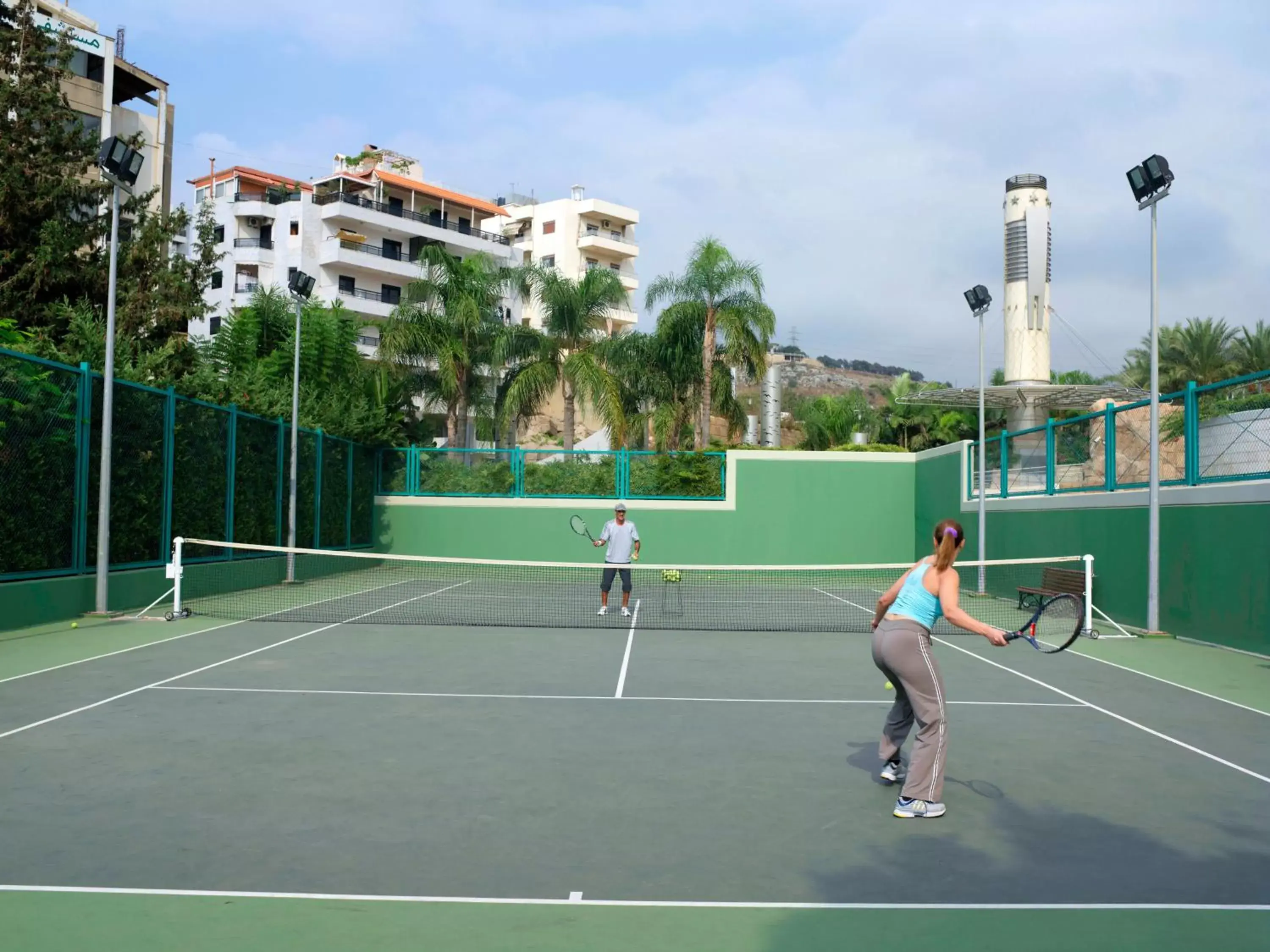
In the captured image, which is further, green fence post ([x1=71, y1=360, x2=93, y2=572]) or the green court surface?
green fence post ([x1=71, y1=360, x2=93, y2=572])

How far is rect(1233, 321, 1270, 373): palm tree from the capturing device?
129 feet

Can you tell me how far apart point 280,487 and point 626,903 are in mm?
17675

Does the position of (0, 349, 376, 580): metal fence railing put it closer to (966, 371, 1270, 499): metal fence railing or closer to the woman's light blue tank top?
the woman's light blue tank top

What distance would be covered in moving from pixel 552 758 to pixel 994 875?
9.26 ft

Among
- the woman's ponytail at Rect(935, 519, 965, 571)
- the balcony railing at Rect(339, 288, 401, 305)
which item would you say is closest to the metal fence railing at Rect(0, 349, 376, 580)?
the woman's ponytail at Rect(935, 519, 965, 571)

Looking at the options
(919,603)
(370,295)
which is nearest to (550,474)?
(919,603)

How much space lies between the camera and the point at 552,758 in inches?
262

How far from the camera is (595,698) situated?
8.82 metres

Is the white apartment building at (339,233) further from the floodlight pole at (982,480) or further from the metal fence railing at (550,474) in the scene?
the floodlight pole at (982,480)

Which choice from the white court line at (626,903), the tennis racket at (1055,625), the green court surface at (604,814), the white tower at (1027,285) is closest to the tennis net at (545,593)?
the tennis racket at (1055,625)

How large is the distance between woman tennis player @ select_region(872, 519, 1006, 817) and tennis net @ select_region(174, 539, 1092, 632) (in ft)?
20.4

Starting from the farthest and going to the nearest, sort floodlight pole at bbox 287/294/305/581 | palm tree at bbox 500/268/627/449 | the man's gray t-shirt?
palm tree at bbox 500/268/627/449, floodlight pole at bbox 287/294/305/581, the man's gray t-shirt

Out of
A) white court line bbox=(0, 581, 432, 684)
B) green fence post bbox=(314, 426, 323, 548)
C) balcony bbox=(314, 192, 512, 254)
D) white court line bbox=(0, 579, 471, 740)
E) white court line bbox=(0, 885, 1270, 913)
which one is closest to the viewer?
white court line bbox=(0, 885, 1270, 913)

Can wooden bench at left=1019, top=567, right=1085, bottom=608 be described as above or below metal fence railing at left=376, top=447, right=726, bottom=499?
below
